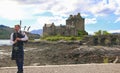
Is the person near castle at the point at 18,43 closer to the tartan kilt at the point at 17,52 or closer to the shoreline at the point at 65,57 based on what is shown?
the tartan kilt at the point at 17,52

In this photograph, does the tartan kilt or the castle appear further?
the castle

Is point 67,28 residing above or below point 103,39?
above

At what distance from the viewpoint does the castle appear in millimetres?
158913

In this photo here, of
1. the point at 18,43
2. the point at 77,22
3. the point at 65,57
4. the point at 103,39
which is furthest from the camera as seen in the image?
the point at 77,22

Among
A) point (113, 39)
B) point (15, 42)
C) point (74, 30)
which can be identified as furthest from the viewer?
point (74, 30)

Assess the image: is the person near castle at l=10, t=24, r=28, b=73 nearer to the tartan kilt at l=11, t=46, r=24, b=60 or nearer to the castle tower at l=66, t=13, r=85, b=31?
the tartan kilt at l=11, t=46, r=24, b=60

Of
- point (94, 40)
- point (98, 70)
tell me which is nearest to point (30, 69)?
point (98, 70)

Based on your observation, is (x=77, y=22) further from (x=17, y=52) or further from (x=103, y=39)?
(x=17, y=52)

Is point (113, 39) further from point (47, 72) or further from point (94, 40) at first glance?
point (47, 72)

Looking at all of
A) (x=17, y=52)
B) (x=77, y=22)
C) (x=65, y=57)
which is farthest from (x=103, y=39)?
(x=17, y=52)

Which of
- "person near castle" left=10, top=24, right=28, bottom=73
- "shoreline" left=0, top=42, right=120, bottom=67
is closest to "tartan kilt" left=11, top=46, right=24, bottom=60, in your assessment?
"person near castle" left=10, top=24, right=28, bottom=73

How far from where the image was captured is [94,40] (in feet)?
429

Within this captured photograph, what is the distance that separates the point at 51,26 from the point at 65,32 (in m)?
7.00

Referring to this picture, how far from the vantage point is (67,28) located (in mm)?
159250
